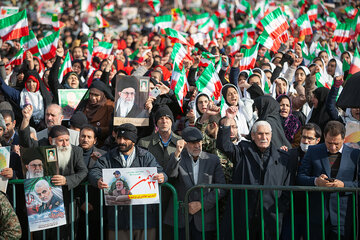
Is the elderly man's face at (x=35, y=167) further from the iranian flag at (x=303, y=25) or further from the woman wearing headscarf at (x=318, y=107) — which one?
the iranian flag at (x=303, y=25)

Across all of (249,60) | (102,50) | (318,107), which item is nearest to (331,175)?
(318,107)

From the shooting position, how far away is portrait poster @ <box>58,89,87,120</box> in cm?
909

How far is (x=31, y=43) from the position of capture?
1189 centimetres

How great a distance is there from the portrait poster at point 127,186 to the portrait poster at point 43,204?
0.51 meters

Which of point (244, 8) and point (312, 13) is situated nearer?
point (312, 13)

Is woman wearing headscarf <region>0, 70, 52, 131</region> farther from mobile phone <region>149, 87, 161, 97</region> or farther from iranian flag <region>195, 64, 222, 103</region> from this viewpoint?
iranian flag <region>195, 64, 222, 103</region>

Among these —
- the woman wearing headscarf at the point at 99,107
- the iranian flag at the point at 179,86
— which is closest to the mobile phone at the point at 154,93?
the iranian flag at the point at 179,86

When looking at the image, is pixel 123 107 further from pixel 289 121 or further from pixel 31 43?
pixel 31 43

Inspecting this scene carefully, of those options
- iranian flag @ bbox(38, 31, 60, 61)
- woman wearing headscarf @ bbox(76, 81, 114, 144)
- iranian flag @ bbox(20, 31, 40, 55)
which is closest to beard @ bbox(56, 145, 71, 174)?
woman wearing headscarf @ bbox(76, 81, 114, 144)

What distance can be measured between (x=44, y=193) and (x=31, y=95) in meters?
3.33

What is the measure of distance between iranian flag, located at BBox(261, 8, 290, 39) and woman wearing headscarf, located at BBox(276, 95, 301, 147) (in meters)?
4.16

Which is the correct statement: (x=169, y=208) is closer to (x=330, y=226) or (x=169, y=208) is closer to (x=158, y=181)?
(x=158, y=181)

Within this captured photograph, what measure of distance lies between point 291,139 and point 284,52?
16.0 feet

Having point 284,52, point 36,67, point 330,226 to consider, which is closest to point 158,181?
point 330,226
